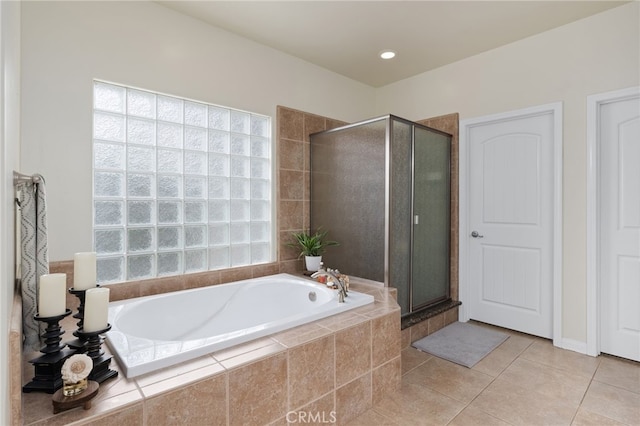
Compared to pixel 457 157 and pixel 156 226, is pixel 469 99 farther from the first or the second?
pixel 156 226

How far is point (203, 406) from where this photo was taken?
1.23 metres

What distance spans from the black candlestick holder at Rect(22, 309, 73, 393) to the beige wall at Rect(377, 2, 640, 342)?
10.5ft

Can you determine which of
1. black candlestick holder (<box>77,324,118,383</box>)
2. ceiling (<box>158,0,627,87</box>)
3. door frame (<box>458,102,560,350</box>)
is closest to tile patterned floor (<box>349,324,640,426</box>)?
door frame (<box>458,102,560,350</box>)

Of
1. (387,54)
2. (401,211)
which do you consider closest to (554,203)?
(401,211)

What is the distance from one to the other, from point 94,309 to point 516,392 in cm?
228

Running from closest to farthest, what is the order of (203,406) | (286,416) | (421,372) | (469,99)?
(203,406) → (286,416) → (421,372) → (469,99)

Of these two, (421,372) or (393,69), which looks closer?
(421,372)

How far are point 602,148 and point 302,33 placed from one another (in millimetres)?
2470

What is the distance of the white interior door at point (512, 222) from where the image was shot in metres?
2.77

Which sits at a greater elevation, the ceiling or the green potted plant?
the ceiling

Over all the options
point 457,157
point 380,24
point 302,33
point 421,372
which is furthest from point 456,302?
point 302,33

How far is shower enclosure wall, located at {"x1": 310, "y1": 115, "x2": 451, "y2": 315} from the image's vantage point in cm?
261

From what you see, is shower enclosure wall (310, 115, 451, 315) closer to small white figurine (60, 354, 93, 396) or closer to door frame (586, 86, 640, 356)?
door frame (586, 86, 640, 356)

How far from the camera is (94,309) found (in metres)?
1.18
